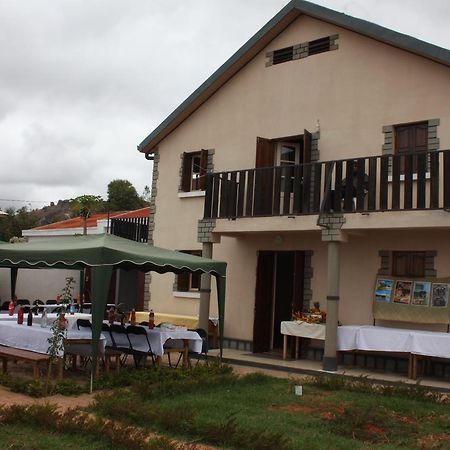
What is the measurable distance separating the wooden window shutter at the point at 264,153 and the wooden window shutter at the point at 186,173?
281 cm

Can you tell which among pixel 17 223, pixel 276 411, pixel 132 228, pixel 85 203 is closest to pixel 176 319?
pixel 132 228

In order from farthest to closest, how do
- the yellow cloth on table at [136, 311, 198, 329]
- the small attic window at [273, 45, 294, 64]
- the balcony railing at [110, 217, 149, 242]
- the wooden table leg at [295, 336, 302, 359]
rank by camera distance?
the balcony railing at [110, 217, 149, 242] → the yellow cloth on table at [136, 311, 198, 329] → the small attic window at [273, 45, 294, 64] → the wooden table leg at [295, 336, 302, 359]

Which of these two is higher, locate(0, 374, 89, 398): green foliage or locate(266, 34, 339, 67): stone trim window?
locate(266, 34, 339, 67): stone trim window

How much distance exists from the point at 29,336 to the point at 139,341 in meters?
1.75

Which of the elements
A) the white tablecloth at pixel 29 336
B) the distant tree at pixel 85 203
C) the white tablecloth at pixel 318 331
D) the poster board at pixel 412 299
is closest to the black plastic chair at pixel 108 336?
the white tablecloth at pixel 29 336

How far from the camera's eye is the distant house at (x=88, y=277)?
18.5 meters

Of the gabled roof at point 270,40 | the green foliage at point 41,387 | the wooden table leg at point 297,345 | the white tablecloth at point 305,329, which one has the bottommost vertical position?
the green foliage at point 41,387

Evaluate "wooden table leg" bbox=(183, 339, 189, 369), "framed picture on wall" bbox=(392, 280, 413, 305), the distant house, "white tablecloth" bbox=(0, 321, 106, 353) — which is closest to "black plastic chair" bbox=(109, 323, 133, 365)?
"white tablecloth" bbox=(0, 321, 106, 353)

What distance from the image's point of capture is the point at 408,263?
12.1 meters

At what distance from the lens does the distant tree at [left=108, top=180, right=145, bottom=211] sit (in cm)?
4516

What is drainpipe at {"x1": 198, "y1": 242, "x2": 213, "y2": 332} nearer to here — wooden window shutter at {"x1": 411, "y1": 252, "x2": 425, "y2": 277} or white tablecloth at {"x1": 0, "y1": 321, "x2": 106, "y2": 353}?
white tablecloth at {"x1": 0, "y1": 321, "x2": 106, "y2": 353}

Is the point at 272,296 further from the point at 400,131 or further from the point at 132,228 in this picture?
the point at 132,228

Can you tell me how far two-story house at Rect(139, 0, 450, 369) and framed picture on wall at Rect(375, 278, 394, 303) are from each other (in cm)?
18

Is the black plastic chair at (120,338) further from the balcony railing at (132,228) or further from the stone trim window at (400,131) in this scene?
the balcony railing at (132,228)
